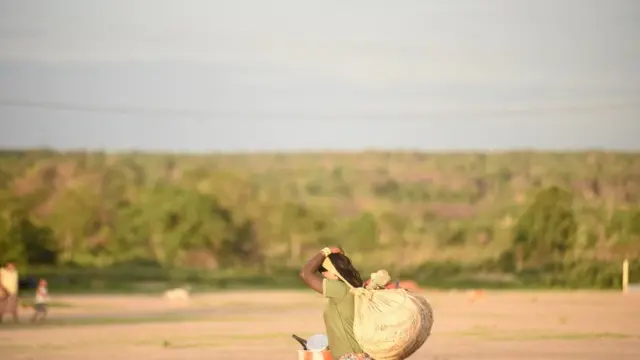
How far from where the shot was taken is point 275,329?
2856 centimetres

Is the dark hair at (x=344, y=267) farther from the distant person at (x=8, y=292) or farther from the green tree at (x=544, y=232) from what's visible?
the green tree at (x=544, y=232)

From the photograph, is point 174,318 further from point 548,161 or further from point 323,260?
point 548,161

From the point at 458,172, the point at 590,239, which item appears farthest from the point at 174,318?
the point at 458,172

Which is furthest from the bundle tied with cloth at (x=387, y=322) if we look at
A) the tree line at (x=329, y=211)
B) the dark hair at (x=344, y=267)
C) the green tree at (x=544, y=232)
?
the green tree at (x=544, y=232)

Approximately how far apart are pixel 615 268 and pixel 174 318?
26667 millimetres

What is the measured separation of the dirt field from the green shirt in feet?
30.9

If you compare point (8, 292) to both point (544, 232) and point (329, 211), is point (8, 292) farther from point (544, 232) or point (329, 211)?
point (329, 211)

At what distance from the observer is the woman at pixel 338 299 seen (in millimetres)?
11406

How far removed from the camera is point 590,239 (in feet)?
240

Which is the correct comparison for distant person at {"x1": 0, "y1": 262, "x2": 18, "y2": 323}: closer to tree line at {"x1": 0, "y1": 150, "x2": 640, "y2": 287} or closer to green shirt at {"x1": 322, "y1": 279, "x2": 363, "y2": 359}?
green shirt at {"x1": 322, "y1": 279, "x2": 363, "y2": 359}

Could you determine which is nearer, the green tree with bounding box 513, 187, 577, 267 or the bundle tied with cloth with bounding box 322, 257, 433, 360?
the bundle tied with cloth with bounding box 322, 257, 433, 360

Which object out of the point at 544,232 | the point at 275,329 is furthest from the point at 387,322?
the point at 544,232

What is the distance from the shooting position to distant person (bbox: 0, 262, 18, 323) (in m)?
29.4

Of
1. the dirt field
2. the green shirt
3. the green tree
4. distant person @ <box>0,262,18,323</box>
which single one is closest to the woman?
the green shirt
